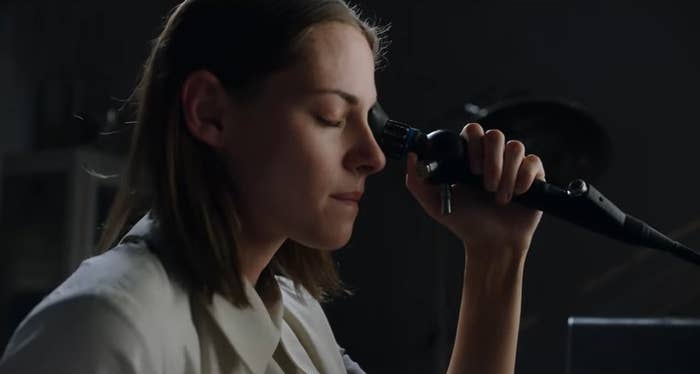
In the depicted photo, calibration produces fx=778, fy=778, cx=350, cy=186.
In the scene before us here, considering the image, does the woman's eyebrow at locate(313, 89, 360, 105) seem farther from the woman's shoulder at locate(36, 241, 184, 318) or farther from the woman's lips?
the woman's shoulder at locate(36, 241, 184, 318)

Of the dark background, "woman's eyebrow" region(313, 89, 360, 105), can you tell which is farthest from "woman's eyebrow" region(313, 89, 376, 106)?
the dark background

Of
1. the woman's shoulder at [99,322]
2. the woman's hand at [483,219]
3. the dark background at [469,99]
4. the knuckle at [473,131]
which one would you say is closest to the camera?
the woman's shoulder at [99,322]

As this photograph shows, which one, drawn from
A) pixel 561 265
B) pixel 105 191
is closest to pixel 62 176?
pixel 105 191

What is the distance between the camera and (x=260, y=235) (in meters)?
0.82

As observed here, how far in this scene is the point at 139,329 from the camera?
0.64m

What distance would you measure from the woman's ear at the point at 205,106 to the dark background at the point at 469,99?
1.71 metres

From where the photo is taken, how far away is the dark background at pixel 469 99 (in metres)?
2.40

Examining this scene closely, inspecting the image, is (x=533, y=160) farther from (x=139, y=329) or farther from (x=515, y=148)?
(x=139, y=329)

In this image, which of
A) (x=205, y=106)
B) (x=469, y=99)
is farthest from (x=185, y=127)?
(x=469, y=99)

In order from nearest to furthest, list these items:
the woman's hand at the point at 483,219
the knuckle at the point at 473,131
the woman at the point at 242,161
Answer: the woman at the point at 242,161 → the knuckle at the point at 473,131 → the woman's hand at the point at 483,219

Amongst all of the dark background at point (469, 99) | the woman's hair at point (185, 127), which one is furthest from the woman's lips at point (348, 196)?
the dark background at point (469, 99)

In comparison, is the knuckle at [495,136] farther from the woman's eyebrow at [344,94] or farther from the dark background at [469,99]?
the dark background at [469,99]

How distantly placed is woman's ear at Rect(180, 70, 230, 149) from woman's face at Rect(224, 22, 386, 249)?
0.04 feet

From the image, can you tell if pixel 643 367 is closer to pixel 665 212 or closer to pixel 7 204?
pixel 665 212
